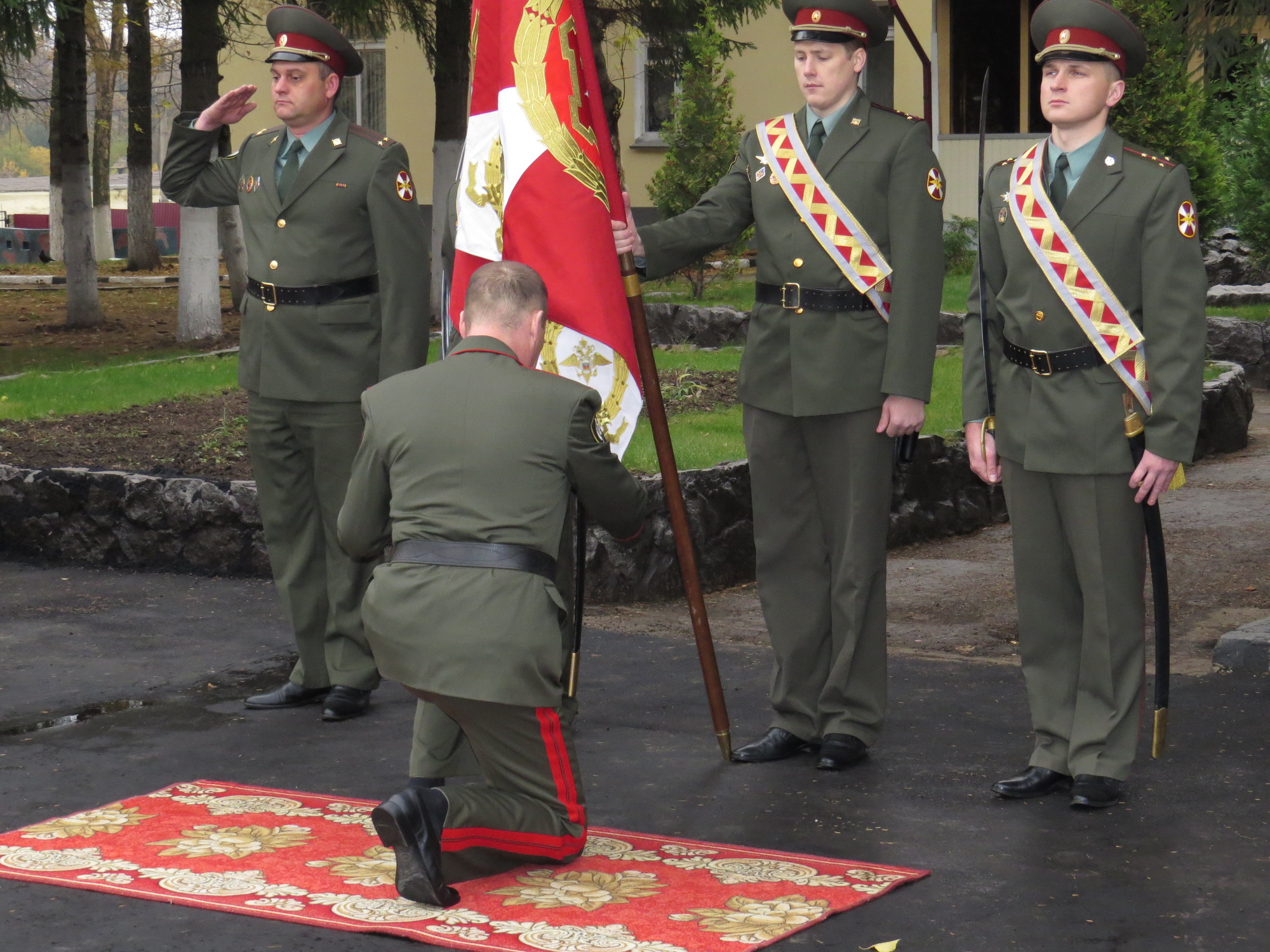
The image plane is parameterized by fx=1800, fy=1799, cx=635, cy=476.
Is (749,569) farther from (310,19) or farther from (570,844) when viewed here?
(570,844)

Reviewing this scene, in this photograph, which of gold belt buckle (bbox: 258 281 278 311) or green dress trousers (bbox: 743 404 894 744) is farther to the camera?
gold belt buckle (bbox: 258 281 278 311)

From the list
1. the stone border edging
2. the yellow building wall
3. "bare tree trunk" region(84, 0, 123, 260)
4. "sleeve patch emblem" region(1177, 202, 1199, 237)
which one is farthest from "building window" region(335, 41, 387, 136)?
"sleeve patch emblem" region(1177, 202, 1199, 237)

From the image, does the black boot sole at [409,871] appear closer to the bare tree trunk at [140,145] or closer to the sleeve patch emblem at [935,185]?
the sleeve patch emblem at [935,185]

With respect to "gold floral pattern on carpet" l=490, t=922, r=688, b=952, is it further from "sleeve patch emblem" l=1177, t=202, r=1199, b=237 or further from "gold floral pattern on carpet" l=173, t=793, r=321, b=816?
"sleeve patch emblem" l=1177, t=202, r=1199, b=237

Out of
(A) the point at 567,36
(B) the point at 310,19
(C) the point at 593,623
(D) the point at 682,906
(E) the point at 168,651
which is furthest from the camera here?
(C) the point at 593,623

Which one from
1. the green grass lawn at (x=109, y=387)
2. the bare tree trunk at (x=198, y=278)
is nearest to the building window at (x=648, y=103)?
the bare tree trunk at (x=198, y=278)

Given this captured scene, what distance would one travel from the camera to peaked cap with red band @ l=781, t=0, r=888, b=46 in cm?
535

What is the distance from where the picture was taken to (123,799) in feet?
16.8

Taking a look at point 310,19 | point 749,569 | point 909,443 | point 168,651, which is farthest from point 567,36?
point 749,569

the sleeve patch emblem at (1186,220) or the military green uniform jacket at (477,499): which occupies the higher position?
the sleeve patch emblem at (1186,220)

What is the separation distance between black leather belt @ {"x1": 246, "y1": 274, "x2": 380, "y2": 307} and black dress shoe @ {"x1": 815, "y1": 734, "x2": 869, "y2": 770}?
7.31 feet

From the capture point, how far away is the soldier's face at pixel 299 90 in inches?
241

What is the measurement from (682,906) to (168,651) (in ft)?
11.6

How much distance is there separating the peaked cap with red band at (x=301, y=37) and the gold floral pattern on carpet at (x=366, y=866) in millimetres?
2814
